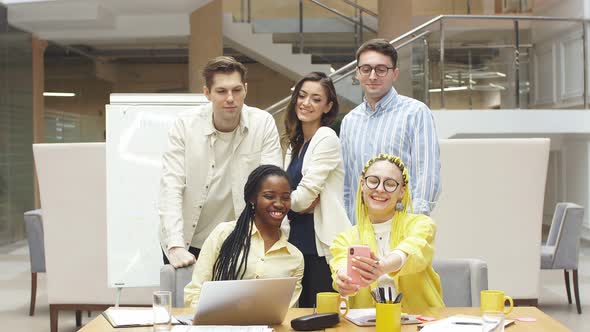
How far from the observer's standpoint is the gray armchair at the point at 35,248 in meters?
6.21

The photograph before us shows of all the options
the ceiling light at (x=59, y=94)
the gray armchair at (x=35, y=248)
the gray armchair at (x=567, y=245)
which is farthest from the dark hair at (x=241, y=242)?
the ceiling light at (x=59, y=94)

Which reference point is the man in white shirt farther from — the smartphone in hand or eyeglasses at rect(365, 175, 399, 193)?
the smartphone in hand

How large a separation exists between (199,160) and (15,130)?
8.73m

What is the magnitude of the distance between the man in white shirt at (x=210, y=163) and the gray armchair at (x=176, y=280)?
25 centimetres

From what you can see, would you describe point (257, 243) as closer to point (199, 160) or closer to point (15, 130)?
point (199, 160)

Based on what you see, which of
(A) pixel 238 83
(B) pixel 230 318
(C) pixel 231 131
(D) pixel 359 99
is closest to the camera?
(B) pixel 230 318

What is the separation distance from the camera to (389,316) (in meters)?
2.35

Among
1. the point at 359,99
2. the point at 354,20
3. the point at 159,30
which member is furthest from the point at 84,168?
the point at 354,20

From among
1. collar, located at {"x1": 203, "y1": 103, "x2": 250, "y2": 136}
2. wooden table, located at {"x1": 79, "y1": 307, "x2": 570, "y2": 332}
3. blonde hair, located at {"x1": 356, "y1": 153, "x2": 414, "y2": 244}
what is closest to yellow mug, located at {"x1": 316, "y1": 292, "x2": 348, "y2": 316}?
wooden table, located at {"x1": 79, "y1": 307, "x2": 570, "y2": 332}

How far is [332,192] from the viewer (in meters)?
3.57

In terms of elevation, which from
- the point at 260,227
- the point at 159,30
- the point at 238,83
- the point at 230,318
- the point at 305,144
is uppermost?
the point at 159,30

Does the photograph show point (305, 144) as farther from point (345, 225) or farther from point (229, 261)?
point (229, 261)

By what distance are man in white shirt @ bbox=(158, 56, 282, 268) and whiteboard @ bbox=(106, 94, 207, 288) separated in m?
1.33

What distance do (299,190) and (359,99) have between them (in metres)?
5.15
